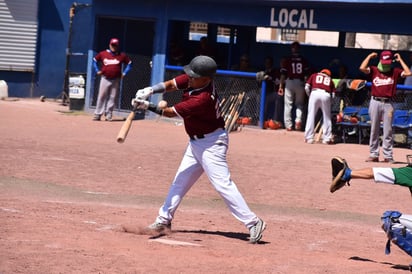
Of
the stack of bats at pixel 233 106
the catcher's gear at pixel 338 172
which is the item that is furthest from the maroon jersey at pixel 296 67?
the catcher's gear at pixel 338 172

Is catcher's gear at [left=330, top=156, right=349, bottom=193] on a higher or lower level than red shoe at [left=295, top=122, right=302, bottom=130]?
higher

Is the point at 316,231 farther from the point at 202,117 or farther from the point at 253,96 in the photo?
the point at 253,96

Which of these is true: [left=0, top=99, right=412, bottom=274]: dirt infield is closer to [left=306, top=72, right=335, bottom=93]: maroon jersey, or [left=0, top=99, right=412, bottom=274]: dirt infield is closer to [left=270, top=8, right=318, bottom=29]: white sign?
[left=306, top=72, right=335, bottom=93]: maroon jersey

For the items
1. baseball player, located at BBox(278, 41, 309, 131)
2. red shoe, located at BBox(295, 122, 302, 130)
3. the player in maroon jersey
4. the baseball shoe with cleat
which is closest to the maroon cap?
the player in maroon jersey

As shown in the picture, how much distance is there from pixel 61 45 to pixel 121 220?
18000mm

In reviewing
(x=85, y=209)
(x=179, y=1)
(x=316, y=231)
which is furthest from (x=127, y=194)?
(x=179, y=1)

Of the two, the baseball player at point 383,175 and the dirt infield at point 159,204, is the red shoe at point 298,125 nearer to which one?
the dirt infield at point 159,204

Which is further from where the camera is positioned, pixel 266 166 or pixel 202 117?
pixel 266 166

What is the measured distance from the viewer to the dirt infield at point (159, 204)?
7.87 m

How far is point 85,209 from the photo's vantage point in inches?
420

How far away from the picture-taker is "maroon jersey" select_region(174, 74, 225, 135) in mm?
8633

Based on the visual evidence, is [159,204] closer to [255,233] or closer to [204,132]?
[255,233]

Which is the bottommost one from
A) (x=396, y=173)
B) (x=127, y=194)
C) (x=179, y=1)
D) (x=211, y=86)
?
(x=127, y=194)

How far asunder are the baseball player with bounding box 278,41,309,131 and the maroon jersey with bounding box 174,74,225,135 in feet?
40.1
